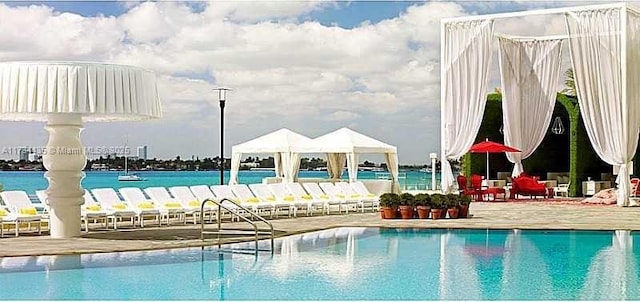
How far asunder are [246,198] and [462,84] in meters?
7.14

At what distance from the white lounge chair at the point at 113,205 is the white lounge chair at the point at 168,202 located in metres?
0.70

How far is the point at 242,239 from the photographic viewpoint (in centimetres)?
1292

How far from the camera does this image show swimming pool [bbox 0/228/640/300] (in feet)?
28.2

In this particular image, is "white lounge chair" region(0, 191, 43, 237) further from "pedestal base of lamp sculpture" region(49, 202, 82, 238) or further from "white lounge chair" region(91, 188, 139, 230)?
"white lounge chair" region(91, 188, 139, 230)

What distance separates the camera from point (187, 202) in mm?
15836

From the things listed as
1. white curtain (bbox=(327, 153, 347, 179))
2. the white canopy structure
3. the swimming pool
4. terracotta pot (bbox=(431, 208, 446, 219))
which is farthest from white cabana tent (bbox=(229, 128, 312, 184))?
the swimming pool

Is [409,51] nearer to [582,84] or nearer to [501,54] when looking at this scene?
[501,54]

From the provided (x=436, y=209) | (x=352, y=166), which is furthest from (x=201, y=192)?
(x=352, y=166)

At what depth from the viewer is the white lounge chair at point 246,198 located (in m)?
17.1

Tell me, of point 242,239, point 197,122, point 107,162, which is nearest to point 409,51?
point 197,122

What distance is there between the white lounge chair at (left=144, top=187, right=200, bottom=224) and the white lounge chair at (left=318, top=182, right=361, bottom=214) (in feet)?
13.5

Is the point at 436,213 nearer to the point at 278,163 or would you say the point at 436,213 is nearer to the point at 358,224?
the point at 358,224

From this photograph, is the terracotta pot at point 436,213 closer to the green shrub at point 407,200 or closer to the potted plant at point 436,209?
the potted plant at point 436,209

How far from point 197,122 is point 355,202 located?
70.9ft
